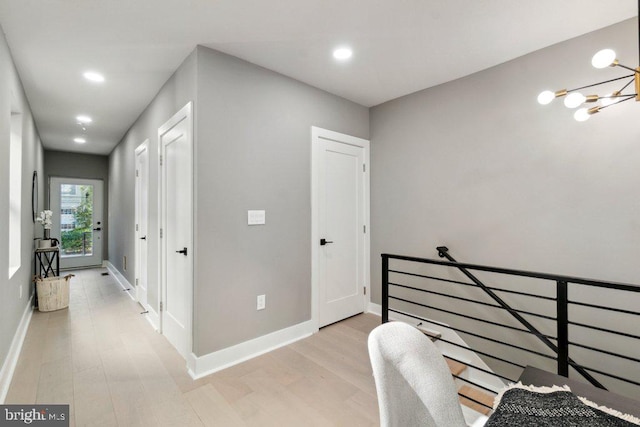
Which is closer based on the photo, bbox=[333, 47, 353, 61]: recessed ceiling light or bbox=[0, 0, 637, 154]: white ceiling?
bbox=[0, 0, 637, 154]: white ceiling

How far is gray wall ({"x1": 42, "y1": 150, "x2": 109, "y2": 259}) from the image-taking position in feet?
20.0

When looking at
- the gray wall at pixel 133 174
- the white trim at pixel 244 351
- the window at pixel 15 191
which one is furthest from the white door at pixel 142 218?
the white trim at pixel 244 351

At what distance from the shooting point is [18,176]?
9.71 ft

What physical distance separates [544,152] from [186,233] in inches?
120

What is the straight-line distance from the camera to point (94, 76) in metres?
2.89

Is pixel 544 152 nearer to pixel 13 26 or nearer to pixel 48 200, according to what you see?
pixel 13 26

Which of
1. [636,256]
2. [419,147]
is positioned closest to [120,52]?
[419,147]

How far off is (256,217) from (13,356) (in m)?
2.30

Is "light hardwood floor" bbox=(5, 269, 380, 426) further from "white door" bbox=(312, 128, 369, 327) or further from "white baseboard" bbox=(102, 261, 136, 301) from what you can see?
"white baseboard" bbox=(102, 261, 136, 301)

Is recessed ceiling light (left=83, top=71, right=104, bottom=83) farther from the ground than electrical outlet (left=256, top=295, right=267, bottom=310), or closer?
farther from the ground

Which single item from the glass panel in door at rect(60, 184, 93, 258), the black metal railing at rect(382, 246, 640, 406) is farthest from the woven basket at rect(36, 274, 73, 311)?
the black metal railing at rect(382, 246, 640, 406)

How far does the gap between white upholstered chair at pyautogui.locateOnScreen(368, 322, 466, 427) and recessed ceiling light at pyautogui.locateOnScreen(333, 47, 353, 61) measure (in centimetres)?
223

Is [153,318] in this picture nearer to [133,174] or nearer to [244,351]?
[244,351]

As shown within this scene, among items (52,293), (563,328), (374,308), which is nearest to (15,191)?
(52,293)
